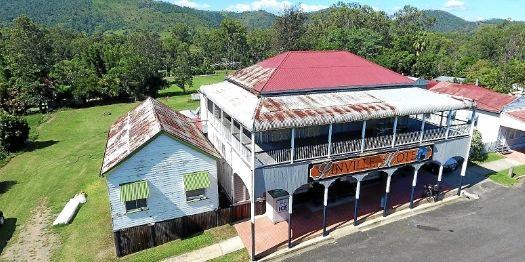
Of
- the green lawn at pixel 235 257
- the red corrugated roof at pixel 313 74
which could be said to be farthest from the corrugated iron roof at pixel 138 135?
the green lawn at pixel 235 257

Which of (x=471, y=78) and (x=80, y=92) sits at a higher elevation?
(x=471, y=78)

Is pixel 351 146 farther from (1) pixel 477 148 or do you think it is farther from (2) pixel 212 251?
(1) pixel 477 148

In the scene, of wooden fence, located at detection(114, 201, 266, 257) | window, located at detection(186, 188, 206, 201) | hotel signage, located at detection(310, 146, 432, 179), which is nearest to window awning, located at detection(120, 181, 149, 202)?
wooden fence, located at detection(114, 201, 266, 257)

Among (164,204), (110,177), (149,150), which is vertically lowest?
(164,204)

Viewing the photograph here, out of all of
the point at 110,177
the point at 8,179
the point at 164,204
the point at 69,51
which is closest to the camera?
the point at 110,177

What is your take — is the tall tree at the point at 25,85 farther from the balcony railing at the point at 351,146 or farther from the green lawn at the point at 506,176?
the green lawn at the point at 506,176

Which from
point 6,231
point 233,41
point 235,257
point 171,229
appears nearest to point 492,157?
point 235,257

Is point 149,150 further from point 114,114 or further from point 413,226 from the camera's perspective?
point 114,114

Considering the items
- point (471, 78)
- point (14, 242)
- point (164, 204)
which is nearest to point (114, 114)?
point (14, 242)
